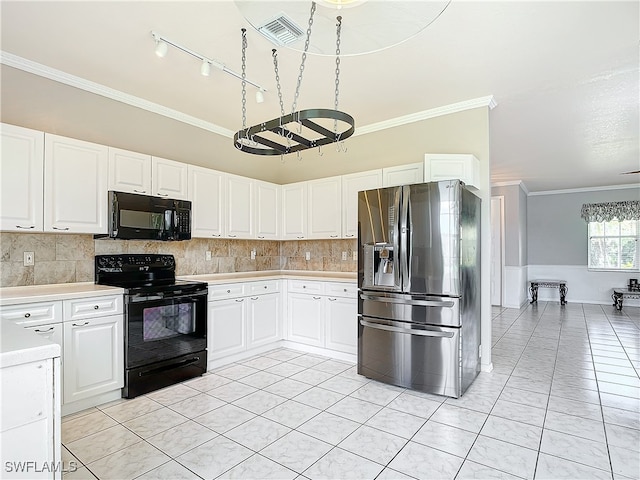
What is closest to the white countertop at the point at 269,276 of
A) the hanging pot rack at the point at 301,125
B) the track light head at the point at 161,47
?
the hanging pot rack at the point at 301,125

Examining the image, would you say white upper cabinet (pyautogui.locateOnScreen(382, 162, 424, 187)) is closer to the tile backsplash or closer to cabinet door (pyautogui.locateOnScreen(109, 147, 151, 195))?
the tile backsplash

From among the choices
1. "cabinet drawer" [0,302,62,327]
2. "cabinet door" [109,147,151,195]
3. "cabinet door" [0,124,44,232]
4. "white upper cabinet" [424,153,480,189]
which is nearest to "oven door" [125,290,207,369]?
"cabinet drawer" [0,302,62,327]

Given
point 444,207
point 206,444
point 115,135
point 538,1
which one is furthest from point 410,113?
Answer: point 206,444

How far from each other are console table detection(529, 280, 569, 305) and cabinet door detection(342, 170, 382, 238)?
21.0 feet

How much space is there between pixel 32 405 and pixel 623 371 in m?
4.92

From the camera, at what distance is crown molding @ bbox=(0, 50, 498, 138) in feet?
9.73

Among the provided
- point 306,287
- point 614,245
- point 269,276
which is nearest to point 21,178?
point 269,276

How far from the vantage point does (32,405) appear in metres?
1.15

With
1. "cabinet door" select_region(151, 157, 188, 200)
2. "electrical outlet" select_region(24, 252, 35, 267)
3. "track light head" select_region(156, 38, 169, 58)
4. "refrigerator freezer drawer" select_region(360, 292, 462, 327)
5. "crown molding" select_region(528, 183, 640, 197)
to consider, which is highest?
"track light head" select_region(156, 38, 169, 58)

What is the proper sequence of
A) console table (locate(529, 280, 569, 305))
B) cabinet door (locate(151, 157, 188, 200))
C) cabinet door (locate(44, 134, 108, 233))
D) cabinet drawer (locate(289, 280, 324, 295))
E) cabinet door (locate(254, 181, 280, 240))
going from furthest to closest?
console table (locate(529, 280, 569, 305)) < cabinet door (locate(254, 181, 280, 240)) < cabinet drawer (locate(289, 280, 324, 295)) < cabinet door (locate(151, 157, 188, 200)) < cabinet door (locate(44, 134, 108, 233))

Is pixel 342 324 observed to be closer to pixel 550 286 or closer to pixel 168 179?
pixel 168 179

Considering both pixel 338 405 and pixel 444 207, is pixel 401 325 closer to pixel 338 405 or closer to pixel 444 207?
pixel 338 405

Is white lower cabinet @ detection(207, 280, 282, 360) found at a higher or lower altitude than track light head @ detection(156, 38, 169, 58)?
lower

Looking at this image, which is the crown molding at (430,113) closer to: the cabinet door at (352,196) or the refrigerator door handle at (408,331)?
the cabinet door at (352,196)
